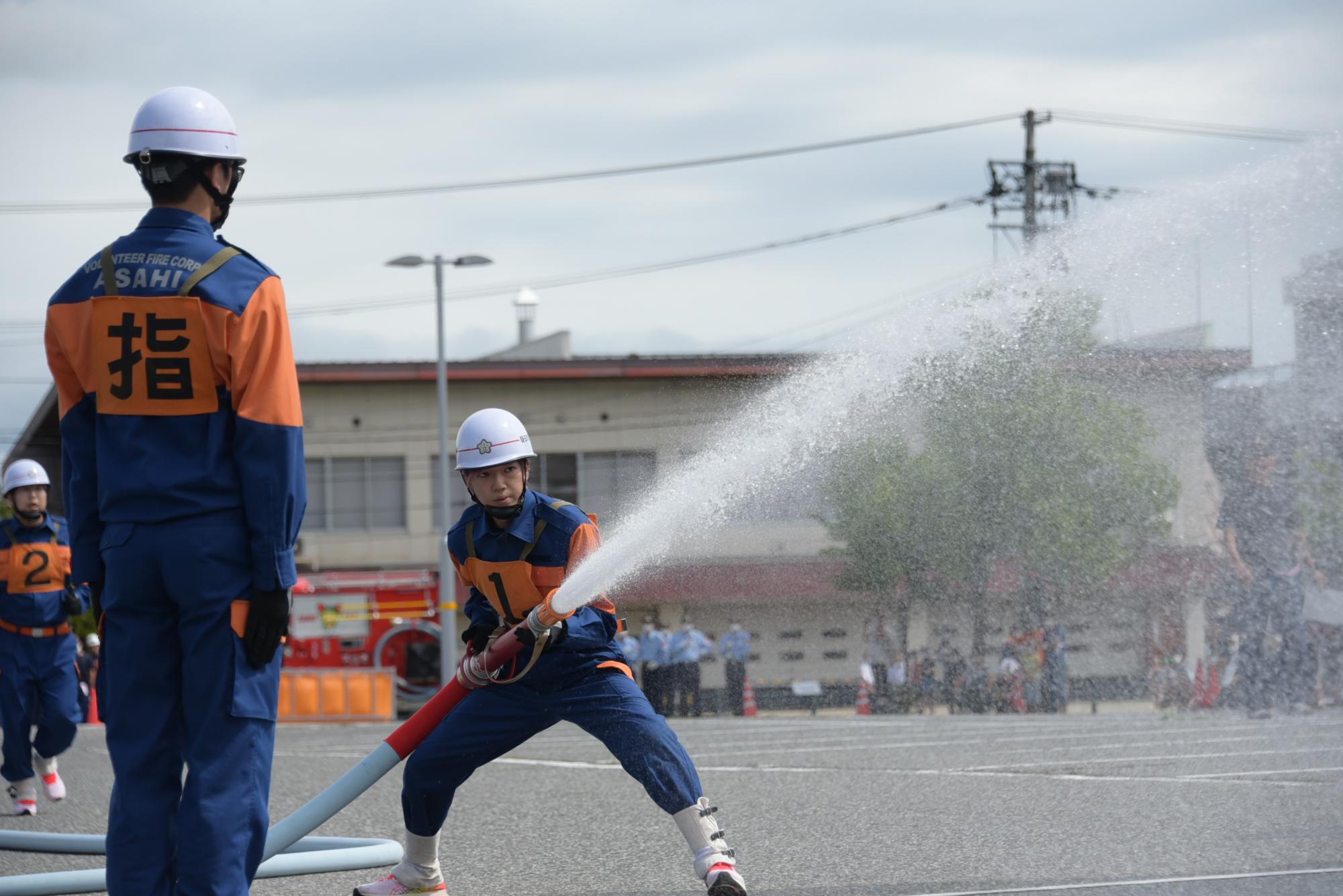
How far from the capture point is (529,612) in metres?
4.96

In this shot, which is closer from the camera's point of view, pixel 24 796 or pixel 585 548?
pixel 585 548

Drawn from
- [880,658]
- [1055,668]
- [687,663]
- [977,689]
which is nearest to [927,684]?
Result: [977,689]

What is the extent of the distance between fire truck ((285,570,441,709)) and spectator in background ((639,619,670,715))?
473cm

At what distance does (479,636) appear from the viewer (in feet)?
17.0

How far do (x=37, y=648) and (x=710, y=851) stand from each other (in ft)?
19.0

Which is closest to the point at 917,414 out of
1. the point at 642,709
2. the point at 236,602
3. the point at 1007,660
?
the point at 642,709

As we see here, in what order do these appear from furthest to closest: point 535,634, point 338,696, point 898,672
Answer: point 338,696 → point 898,672 → point 535,634

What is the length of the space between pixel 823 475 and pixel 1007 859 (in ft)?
7.36

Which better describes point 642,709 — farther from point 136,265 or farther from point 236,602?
point 136,265

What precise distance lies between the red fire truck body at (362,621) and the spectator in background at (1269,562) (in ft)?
66.1

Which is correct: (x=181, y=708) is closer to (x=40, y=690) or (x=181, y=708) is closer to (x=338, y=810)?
(x=338, y=810)

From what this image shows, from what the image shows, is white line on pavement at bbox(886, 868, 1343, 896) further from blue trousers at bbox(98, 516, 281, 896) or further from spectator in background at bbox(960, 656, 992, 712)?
spectator in background at bbox(960, 656, 992, 712)

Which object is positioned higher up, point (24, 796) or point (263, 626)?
point (263, 626)

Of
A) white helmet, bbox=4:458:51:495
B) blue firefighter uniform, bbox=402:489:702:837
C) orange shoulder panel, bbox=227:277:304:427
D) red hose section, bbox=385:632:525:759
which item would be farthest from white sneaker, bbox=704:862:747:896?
white helmet, bbox=4:458:51:495
